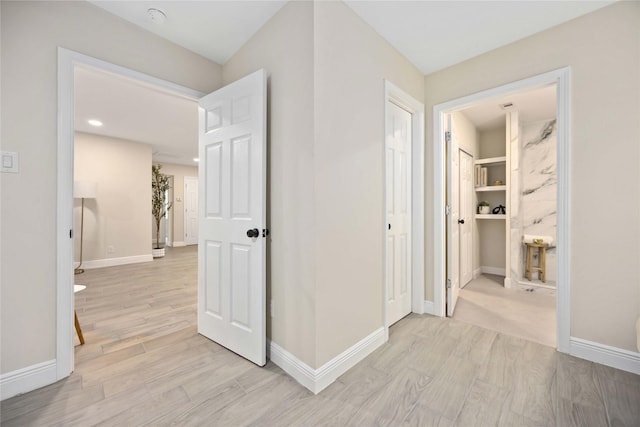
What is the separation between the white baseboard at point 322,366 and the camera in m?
1.64

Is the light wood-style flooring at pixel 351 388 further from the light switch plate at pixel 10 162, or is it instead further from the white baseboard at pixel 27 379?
the light switch plate at pixel 10 162

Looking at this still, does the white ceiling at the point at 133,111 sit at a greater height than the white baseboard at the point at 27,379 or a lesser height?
greater

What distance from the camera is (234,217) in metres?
2.06

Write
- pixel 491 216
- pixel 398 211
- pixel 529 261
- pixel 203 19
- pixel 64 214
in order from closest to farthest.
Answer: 1. pixel 64 214
2. pixel 203 19
3. pixel 398 211
4. pixel 529 261
5. pixel 491 216

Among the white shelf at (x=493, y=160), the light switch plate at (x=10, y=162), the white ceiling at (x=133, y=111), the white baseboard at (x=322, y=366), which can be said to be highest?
the white ceiling at (x=133, y=111)

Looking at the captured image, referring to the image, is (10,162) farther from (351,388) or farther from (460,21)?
(460,21)

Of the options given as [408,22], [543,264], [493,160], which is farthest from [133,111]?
[543,264]

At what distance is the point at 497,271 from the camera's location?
4438 mm

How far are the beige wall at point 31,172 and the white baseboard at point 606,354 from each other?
361 centimetres

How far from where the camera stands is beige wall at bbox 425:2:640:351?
1809mm

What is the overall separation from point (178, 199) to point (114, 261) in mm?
3163

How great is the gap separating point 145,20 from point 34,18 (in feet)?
2.06

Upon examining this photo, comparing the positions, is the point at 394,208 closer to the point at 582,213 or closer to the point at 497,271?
the point at 582,213

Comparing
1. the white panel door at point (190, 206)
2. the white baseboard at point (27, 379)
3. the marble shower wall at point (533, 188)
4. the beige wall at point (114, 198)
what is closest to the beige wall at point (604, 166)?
the marble shower wall at point (533, 188)
